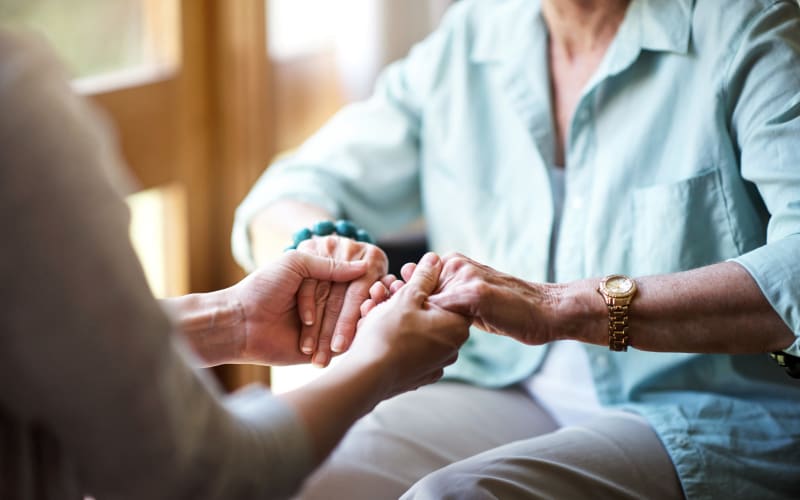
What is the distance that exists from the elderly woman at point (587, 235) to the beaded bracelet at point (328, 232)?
0.04m


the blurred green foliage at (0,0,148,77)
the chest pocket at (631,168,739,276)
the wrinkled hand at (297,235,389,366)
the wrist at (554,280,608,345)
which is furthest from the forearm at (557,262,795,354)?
the blurred green foliage at (0,0,148,77)

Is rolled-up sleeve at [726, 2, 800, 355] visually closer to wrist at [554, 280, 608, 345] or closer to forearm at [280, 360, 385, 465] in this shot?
wrist at [554, 280, 608, 345]

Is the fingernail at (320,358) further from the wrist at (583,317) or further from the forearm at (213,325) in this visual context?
the wrist at (583,317)

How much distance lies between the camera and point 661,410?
141cm

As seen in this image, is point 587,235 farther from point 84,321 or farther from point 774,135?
point 84,321

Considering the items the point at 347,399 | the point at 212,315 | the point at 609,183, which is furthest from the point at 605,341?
the point at 212,315

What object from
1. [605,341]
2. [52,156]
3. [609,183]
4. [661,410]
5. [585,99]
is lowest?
[661,410]

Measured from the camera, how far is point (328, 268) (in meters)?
1.45

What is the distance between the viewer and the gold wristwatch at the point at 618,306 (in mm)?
1269

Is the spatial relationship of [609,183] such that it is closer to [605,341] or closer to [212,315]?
[605,341]

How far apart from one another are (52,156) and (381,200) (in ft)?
3.39

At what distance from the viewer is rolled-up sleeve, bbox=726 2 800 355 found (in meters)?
1.23

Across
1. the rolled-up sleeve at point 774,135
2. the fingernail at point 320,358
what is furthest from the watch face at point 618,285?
the fingernail at point 320,358

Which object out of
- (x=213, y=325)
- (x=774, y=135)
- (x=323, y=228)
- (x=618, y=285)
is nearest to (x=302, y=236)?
(x=323, y=228)
